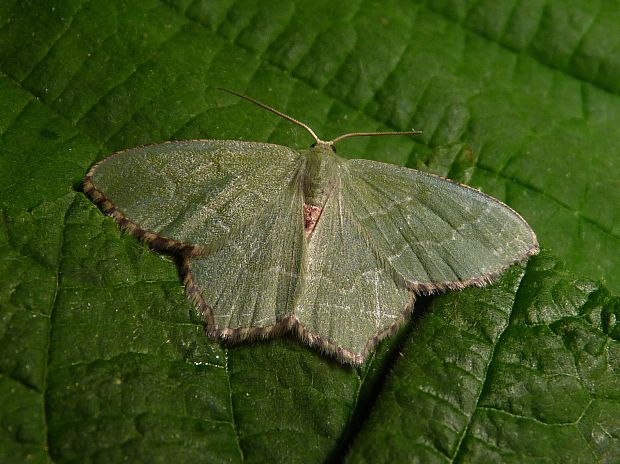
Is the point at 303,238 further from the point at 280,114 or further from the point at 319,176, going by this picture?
the point at 280,114

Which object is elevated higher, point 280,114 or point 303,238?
point 280,114

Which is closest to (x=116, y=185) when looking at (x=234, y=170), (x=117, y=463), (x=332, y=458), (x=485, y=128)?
(x=234, y=170)

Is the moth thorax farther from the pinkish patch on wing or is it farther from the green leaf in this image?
the green leaf

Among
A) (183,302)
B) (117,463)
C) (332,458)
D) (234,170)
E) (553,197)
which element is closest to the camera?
(117,463)

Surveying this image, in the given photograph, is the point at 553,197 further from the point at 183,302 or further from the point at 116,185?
the point at 116,185

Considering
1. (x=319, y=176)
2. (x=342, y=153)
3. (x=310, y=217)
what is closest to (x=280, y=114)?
(x=342, y=153)

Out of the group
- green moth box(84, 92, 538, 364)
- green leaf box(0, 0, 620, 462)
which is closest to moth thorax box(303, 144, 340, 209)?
green moth box(84, 92, 538, 364)
